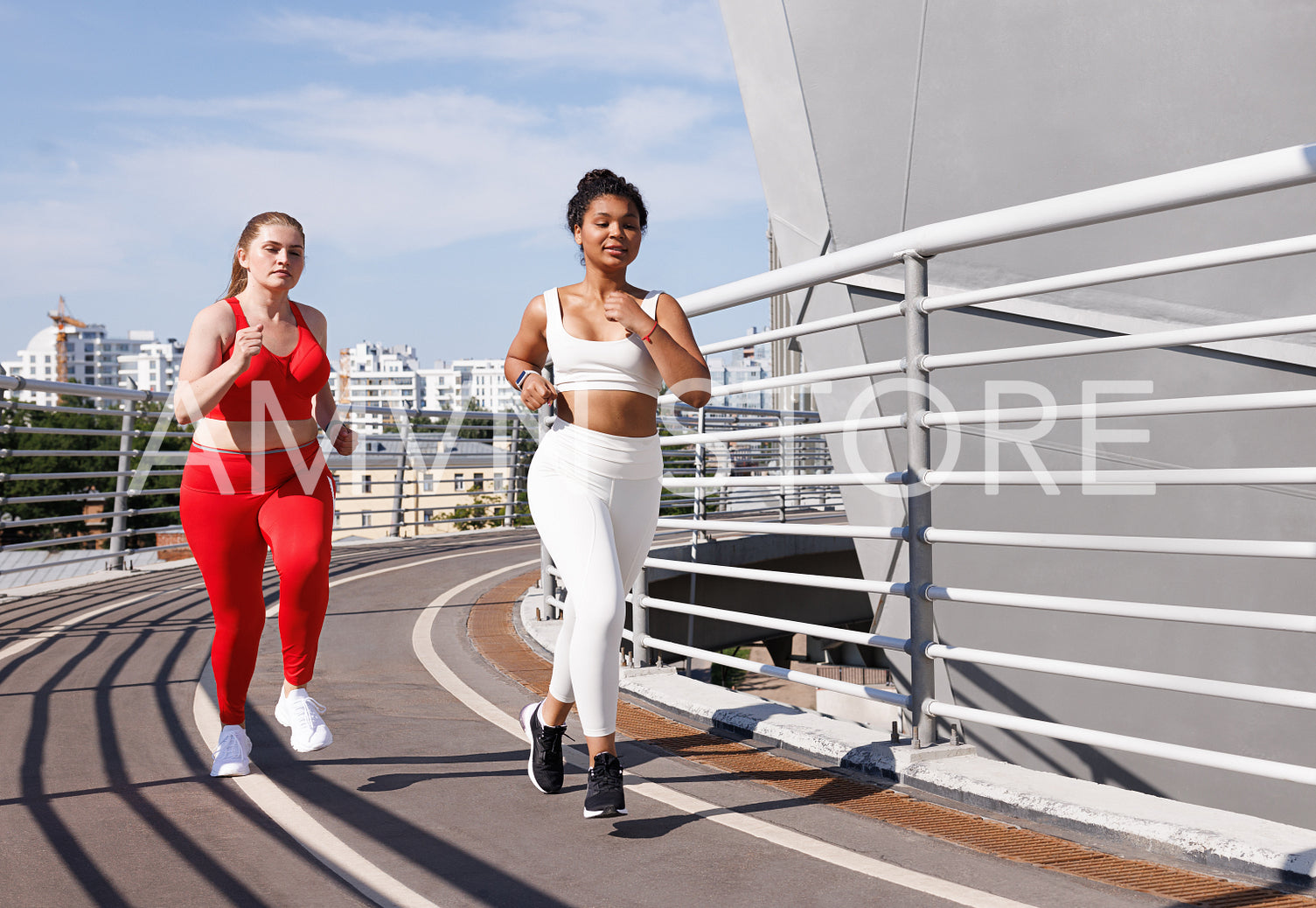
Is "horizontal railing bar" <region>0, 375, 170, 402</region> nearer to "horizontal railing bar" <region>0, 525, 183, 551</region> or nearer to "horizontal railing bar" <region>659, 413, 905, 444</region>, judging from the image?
"horizontal railing bar" <region>0, 525, 183, 551</region>

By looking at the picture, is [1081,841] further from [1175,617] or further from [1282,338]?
[1282,338]

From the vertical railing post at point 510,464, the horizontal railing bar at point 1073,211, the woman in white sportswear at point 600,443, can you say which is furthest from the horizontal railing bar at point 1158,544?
the vertical railing post at point 510,464

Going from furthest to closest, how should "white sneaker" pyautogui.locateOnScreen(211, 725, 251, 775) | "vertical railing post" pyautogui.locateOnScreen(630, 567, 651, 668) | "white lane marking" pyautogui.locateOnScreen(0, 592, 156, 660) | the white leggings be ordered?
"white lane marking" pyautogui.locateOnScreen(0, 592, 156, 660), "vertical railing post" pyautogui.locateOnScreen(630, 567, 651, 668), "white sneaker" pyautogui.locateOnScreen(211, 725, 251, 775), the white leggings

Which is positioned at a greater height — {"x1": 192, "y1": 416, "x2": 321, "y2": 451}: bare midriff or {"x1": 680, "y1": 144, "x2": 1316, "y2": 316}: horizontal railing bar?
{"x1": 680, "y1": 144, "x2": 1316, "y2": 316}: horizontal railing bar

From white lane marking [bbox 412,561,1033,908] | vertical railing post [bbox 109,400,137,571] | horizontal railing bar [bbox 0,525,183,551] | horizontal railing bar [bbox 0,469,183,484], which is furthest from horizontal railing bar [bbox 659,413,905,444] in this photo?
vertical railing post [bbox 109,400,137,571]

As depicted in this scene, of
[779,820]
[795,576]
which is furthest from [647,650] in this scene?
[779,820]

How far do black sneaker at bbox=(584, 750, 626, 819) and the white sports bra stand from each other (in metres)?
1.12

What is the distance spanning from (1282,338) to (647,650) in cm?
322

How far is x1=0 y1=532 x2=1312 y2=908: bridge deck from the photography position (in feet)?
8.93

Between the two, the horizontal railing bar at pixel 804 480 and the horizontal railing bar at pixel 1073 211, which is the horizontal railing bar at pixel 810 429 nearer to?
the horizontal railing bar at pixel 804 480

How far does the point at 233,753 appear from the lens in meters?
3.75

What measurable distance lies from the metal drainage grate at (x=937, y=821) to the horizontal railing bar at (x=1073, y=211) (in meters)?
1.64

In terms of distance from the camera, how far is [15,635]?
261 inches

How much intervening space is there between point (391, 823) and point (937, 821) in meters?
1.58
